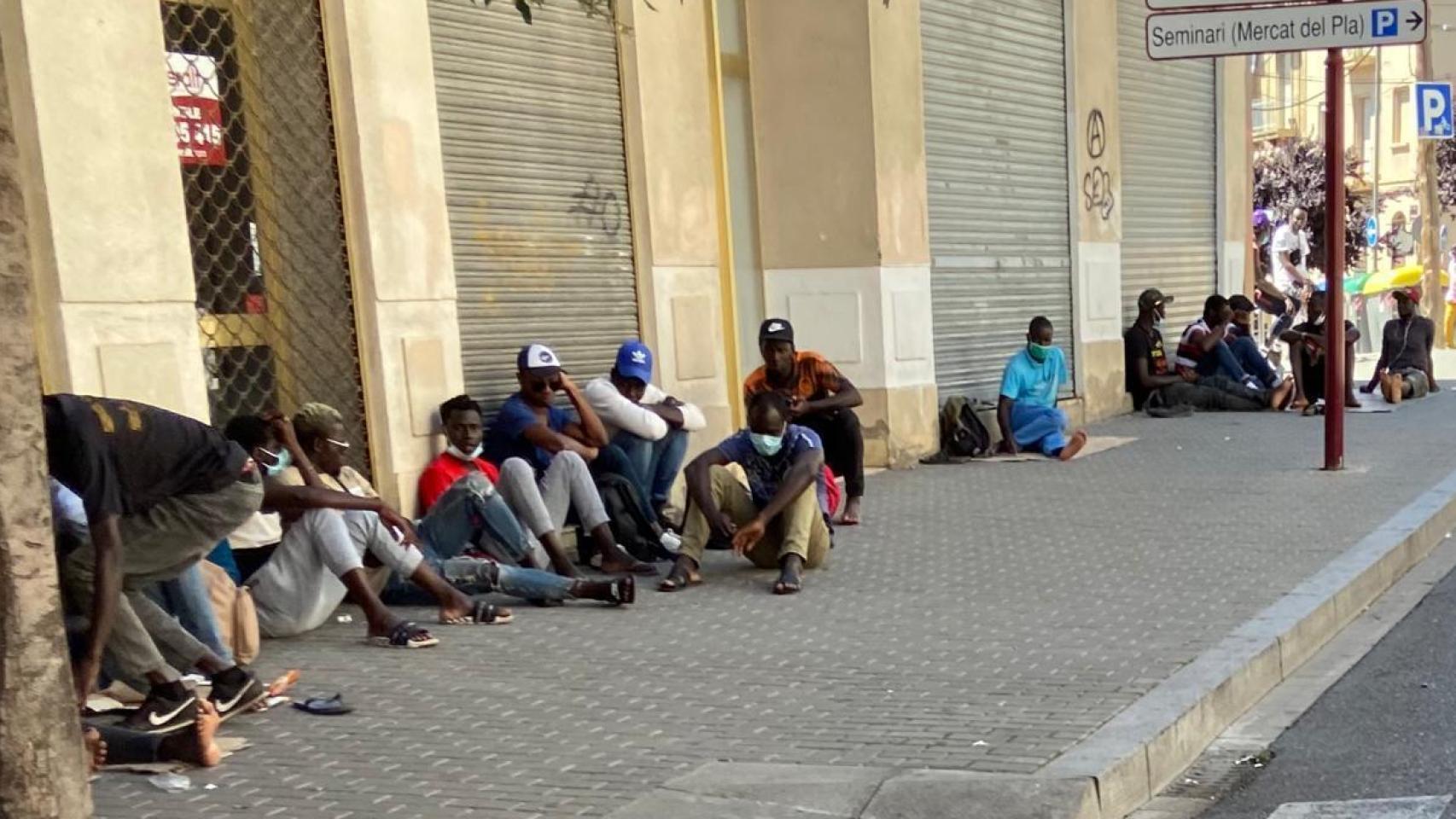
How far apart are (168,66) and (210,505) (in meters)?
2.83

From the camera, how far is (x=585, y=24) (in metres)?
8.98

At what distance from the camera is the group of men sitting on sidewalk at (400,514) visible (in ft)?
15.0

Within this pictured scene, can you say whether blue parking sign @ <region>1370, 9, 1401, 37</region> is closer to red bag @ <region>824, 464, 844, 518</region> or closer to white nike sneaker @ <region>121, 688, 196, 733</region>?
red bag @ <region>824, 464, 844, 518</region>

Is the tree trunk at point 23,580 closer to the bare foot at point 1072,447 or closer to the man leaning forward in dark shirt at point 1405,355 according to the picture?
the bare foot at point 1072,447

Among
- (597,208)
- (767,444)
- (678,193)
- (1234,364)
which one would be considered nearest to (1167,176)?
(1234,364)

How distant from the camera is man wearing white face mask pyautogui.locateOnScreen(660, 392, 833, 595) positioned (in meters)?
6.93

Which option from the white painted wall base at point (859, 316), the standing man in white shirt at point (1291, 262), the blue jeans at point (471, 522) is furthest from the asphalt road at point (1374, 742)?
the standing man in white shirt at point (1291, 262)

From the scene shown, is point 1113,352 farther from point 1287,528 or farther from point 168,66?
point 168,66

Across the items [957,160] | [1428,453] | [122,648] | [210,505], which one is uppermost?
[957,160]

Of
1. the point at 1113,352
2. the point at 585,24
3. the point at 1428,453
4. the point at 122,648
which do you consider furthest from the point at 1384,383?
the point at 122,648

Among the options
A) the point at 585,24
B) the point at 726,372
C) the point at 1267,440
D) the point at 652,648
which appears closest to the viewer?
the point at 652,648

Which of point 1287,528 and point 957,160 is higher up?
point 957,160

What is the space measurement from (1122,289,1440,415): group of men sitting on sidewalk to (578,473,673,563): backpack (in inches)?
310

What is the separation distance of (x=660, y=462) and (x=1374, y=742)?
441cm
